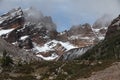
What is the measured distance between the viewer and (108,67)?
69438mm

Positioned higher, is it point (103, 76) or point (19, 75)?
point (19, 75)

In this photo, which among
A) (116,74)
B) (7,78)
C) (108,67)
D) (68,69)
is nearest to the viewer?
(116,74)

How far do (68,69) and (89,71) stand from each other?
753 inches

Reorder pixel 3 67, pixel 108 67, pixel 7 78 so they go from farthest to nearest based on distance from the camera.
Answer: pixel 3 67
pixel 7 78
pixel 108 67

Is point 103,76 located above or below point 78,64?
below

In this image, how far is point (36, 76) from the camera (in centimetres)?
8669

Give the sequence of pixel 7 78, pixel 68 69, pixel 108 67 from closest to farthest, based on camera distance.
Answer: pixel 108 67 → pixel 7 78 → pixel 68 69

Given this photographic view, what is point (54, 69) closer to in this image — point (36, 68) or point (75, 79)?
point (36, 68)

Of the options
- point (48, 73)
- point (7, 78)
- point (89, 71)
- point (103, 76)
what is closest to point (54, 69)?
point (48, 73)

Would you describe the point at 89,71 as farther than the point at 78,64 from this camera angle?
No

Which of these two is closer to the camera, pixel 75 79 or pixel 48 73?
pixel 75 79

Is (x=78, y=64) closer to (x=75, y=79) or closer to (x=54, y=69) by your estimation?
(x=54, y=69)

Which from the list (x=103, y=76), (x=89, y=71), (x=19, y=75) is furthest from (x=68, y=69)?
(x=103, y=76)

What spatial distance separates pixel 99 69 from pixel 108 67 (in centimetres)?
179
